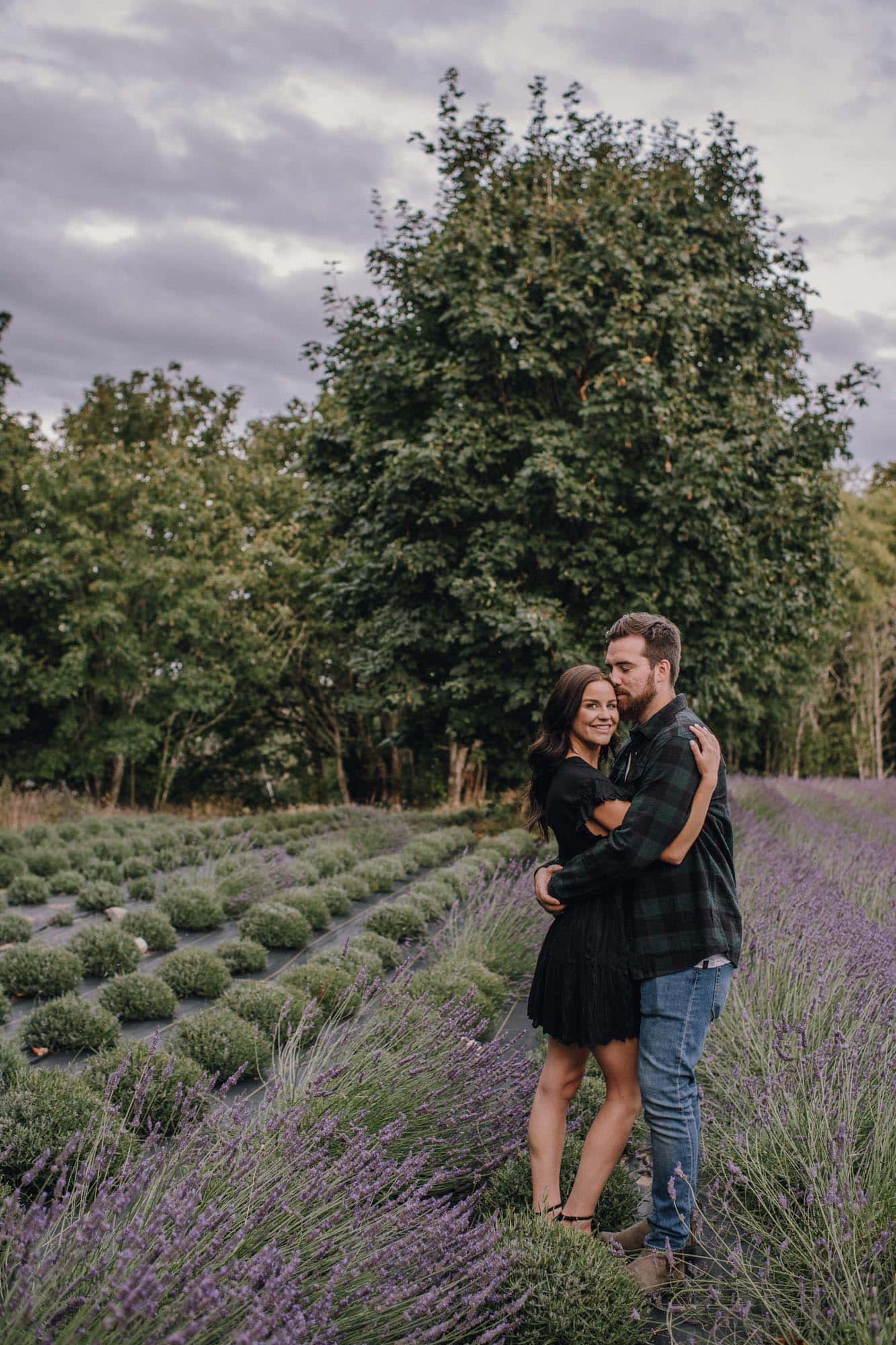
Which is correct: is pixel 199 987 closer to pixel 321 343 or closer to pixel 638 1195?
pixel 638 1195

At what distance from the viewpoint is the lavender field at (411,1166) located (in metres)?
1.81

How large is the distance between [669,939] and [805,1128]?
891mm

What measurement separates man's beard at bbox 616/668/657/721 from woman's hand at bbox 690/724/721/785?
17 cm

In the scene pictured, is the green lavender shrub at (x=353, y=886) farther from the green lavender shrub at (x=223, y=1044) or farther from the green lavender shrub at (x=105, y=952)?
the green lavender shrub at (x=223, y=1044)

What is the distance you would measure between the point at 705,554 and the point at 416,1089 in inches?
320

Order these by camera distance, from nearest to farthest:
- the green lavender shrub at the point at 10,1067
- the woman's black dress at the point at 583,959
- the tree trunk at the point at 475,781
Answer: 1. the woman's black dress at the point at 583,959
2. the green lavender shrub at the point at 10,1067
3. the tree trunk at the point at 475,781

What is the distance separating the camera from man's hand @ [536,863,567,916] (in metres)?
2.67

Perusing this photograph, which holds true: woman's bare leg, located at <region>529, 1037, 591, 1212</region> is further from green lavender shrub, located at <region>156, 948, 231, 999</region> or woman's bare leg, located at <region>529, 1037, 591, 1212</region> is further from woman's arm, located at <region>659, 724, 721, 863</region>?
green lavender shrub, located at <region>156, 948, 231, 999</region>

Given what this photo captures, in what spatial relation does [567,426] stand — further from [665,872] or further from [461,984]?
[665,872]

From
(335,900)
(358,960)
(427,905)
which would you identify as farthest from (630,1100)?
(335,900)

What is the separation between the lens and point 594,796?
268cm

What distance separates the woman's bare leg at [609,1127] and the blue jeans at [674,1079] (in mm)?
78

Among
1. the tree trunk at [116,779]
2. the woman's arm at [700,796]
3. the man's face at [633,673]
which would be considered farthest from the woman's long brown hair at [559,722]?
the tree trunk at [116,779]

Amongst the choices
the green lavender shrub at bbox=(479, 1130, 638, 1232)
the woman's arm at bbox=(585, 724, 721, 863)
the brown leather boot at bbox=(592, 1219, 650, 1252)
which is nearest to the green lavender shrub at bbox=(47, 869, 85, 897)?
the green lavender shrub at bbox=(479, 1130, 638, 1232)
